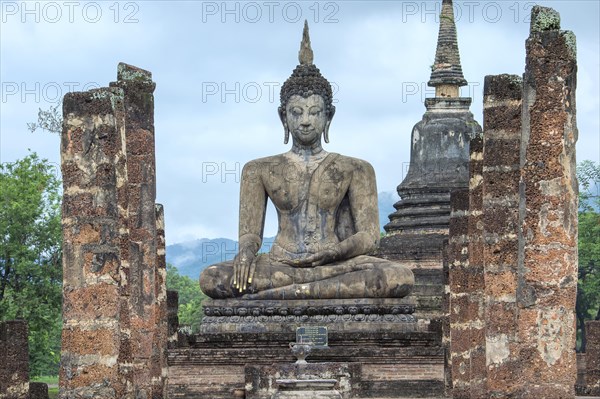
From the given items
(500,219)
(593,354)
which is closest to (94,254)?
(500,219)

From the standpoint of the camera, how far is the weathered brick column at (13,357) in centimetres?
2509

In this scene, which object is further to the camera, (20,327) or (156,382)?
(20,327)

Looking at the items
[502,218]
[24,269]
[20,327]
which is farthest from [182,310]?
[502,218]

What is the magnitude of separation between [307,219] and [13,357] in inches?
164

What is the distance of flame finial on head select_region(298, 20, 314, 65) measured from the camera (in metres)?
25.7

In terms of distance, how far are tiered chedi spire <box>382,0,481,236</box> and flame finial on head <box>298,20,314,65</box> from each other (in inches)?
485

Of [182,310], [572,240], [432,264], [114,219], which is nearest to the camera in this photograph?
[572,240]

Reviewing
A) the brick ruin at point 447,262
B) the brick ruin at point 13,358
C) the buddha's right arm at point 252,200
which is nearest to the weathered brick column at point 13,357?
the brick ruin at point 13,358

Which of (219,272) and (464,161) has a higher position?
(464,161)

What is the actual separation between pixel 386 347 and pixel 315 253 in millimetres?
1652

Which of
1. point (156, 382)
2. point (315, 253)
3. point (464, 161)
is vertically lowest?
point (156, 382)

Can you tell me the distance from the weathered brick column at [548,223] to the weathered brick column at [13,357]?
30.6 ft

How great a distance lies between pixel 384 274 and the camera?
24281mm

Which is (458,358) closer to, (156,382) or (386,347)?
(386,347)
